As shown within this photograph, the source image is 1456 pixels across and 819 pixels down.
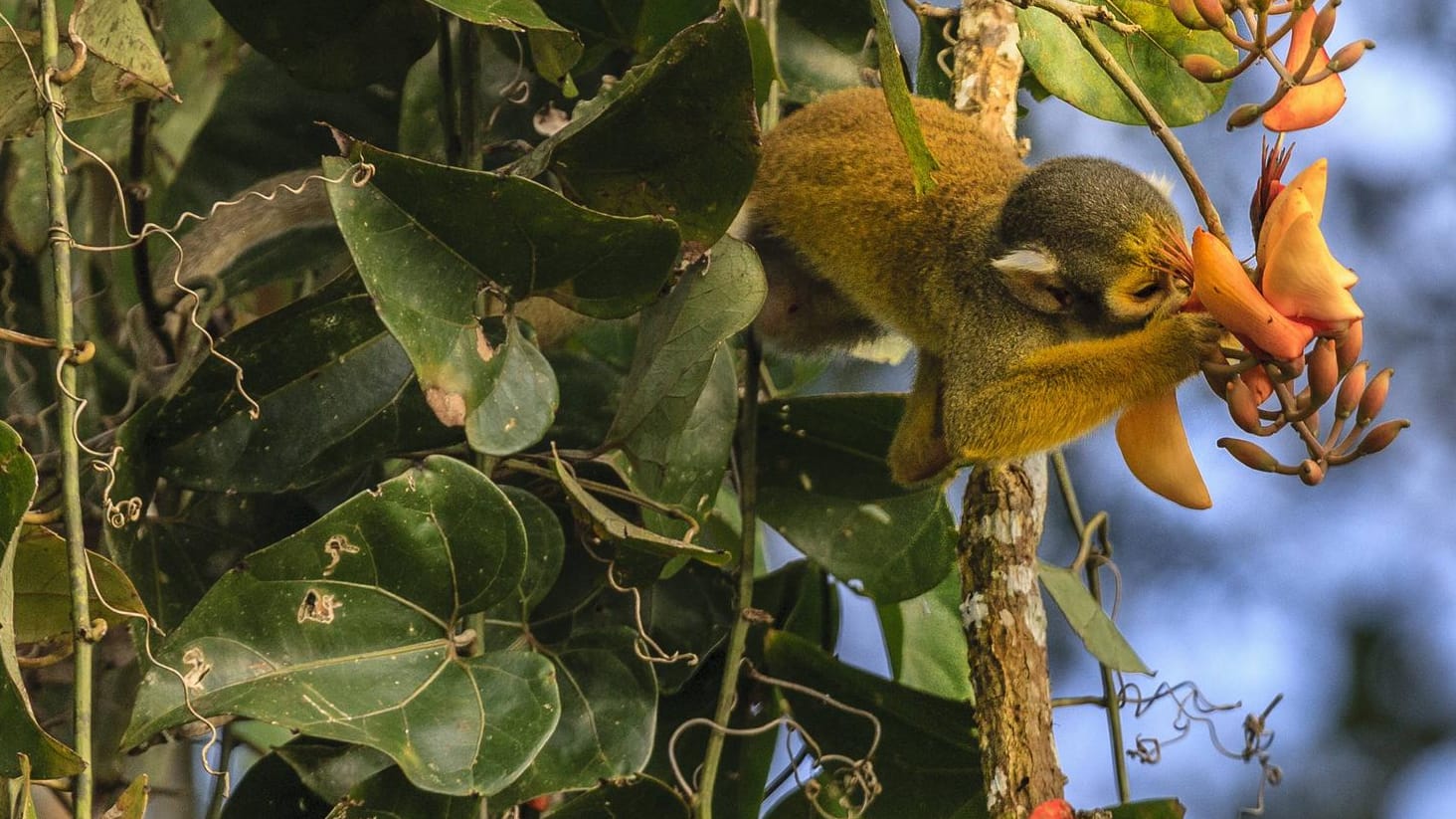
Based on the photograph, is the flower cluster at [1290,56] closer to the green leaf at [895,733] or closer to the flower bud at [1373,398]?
the flower bud at [1373,398]

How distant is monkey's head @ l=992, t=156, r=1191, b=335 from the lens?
177 cm

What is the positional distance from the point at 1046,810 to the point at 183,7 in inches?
55.1

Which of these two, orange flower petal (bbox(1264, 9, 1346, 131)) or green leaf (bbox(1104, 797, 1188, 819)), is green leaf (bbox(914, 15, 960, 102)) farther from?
green leaf (bbox(1104, 797, 1188, 819))

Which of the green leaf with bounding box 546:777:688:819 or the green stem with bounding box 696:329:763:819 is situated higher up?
the green stem with bounding box 696:329:763:819

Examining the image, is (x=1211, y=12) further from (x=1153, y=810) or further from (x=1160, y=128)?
(x=1153, y=810)

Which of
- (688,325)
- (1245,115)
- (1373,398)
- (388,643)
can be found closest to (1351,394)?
(1373,398)

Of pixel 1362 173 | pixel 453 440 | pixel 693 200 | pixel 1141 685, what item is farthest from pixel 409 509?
pixel 1362 173

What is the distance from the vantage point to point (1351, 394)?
42.8 inches

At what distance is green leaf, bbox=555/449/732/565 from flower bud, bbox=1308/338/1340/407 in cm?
51

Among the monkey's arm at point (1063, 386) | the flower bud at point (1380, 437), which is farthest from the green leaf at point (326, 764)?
the flower bud at point (1380, 437)

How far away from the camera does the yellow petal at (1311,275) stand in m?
1.05

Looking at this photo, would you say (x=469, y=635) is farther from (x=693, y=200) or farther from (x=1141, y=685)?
(x=1141, y=685)

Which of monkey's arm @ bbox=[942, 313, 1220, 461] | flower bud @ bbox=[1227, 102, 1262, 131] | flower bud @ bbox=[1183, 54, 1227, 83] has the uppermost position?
flower bud @ bbox=[1183, 54, 1227, 83]

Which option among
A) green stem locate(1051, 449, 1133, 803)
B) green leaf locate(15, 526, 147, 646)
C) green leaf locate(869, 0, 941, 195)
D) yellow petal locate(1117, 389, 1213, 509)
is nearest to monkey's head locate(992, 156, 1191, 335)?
green stem locate(1051, 449, 1133, 803)
